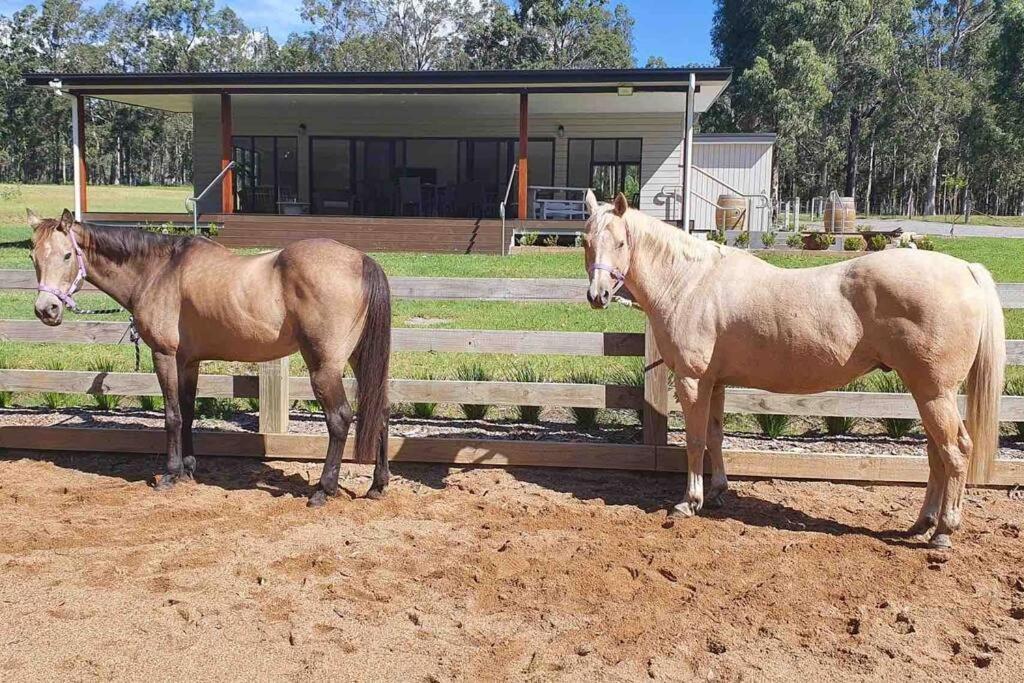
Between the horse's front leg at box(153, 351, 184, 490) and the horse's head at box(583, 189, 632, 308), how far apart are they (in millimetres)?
2682

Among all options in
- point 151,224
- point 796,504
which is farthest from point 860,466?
point 151,224

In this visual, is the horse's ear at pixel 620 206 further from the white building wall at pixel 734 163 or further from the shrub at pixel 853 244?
the white building wall at pixel 734 163

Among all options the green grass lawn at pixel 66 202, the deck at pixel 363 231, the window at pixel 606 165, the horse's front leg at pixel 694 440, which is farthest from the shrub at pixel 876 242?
the green grass lawn at pixel 66 202

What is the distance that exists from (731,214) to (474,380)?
16018mm

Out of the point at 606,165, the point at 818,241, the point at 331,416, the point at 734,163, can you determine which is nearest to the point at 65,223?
the point at 331,416

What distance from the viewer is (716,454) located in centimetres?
487

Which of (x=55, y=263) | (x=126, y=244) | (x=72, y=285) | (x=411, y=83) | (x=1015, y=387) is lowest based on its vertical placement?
(x=1015, y=387)

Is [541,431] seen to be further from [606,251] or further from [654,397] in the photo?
[606,251]

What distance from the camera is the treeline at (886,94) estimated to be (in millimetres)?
43000

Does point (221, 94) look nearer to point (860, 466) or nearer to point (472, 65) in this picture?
point (860, 466)

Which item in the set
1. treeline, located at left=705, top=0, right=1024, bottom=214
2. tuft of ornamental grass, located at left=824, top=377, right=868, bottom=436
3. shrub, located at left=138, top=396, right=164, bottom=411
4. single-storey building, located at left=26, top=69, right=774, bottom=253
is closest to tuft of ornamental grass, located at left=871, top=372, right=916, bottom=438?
tuft of ornamental grass, located at left=824, top=377, right=868, bottom=436

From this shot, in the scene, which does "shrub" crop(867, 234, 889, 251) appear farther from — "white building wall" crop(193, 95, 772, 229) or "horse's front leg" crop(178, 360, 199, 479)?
"horse's front leg" crop(178, 360, 199, 479)

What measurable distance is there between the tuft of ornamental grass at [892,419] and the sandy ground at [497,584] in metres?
0.99

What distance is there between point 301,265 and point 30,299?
9.97 meters
